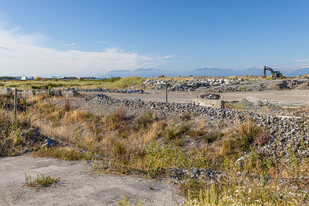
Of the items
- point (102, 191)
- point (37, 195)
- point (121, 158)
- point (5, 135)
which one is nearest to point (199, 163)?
point (121, 158)

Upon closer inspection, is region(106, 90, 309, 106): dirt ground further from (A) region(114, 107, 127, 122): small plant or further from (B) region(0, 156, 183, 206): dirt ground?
(B) region(0, 156, 183, 206): dirt ground

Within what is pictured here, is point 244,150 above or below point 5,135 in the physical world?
below

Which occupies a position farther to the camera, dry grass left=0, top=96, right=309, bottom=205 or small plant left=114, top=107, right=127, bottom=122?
small plant left=114, top=107, right=127, bottom=122

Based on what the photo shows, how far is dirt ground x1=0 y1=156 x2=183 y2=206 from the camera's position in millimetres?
3703

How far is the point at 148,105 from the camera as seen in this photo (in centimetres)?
1293

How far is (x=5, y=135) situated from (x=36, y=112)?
561cm

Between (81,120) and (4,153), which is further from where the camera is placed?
(81,120)

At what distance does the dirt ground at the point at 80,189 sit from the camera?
3703 mm

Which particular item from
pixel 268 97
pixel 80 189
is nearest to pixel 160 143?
pixel 80 189

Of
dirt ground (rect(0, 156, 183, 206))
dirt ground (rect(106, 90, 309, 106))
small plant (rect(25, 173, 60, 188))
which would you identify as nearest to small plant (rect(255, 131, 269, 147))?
dirt ground (rect(0, 156, 183, 206))

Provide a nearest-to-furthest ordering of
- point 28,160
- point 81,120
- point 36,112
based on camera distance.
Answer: point 28,160
point 81,120
point 36,112

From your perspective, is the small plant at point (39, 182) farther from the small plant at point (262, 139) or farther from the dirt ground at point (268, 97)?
the dirt ground at point (268, 97)

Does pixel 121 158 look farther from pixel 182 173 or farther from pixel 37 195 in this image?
pixel 37 195

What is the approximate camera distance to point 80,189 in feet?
13.5
